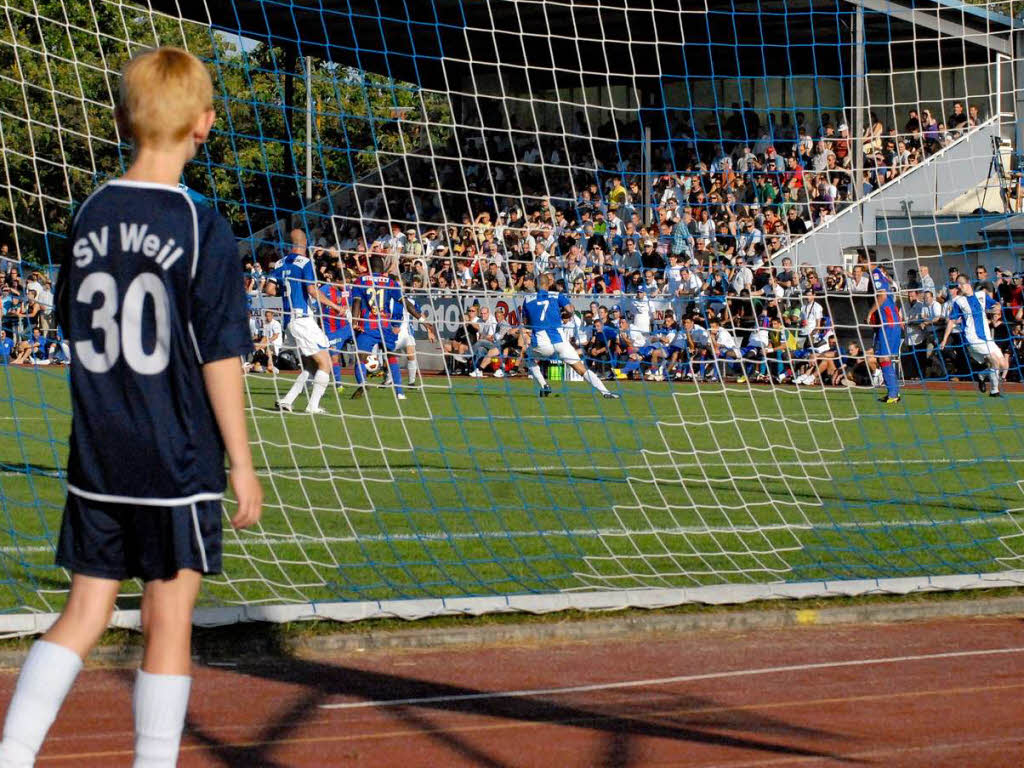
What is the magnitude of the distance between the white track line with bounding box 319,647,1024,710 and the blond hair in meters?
2.22

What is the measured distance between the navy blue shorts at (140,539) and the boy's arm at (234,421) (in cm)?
8

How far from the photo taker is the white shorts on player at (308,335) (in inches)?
575

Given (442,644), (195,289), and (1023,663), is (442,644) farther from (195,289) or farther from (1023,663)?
(195,289)

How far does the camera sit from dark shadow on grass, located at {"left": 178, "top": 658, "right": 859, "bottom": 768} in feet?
13.7

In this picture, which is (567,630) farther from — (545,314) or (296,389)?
(545,314)

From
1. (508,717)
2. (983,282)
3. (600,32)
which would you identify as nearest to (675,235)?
(600,32)

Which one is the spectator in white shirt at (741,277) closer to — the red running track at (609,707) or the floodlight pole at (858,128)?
the floodlight pole at (858,128)

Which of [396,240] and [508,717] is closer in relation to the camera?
[508,717]

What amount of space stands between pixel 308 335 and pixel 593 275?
3.14 meters

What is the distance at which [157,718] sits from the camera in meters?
3.07

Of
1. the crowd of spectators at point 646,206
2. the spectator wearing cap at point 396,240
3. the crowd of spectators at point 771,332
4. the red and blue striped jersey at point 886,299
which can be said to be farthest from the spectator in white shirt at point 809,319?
the spectator wearing cap at point 396,240

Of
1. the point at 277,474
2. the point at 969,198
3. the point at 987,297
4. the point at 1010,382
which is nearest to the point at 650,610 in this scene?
the point at 277,474

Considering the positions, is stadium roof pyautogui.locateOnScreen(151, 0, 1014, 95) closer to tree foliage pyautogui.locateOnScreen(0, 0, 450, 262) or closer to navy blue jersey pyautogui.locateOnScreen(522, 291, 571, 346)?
tree foliage pyautogui.locateOnScreen(0, 0, 450, 262)

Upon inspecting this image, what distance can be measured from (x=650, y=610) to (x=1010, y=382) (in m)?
18.3
